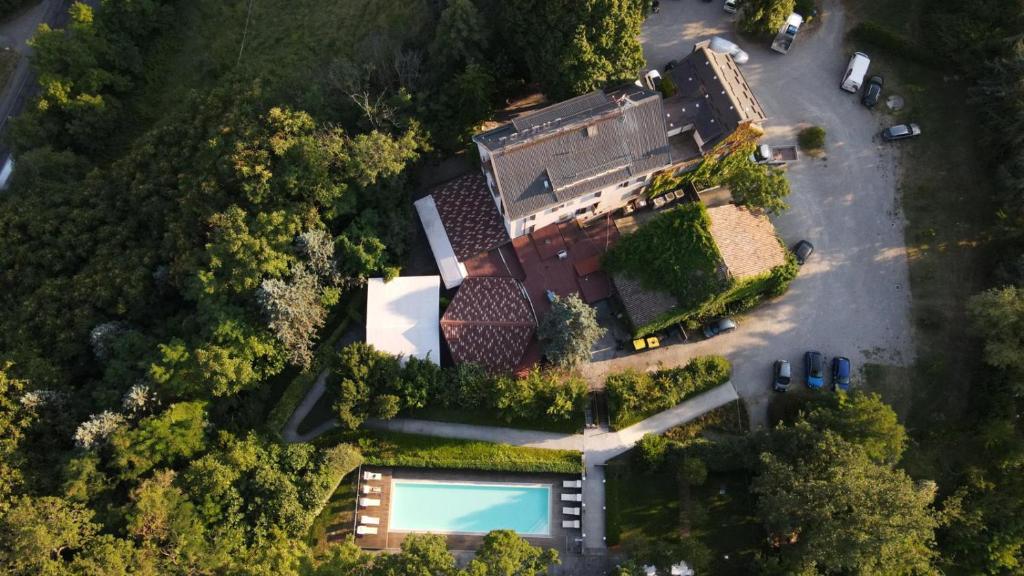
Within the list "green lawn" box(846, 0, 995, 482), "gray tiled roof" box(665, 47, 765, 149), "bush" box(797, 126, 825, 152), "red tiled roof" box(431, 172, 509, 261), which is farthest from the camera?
"bush" box(797, 126, 825, 152)

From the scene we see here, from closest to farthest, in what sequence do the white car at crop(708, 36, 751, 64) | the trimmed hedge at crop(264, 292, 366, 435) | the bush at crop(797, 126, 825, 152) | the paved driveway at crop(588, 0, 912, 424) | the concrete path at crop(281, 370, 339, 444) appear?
1. the trimmed hedge at crop(264, 292, 366, 435)
2. the paved driveway at crop(588, 0, 912, 424)
3. the concrete path at crop(281, 370, 339, 444)
4. the bush at crop(797, 126, 825, 152)
5. the white car at crop(708, 36, 751, 64)

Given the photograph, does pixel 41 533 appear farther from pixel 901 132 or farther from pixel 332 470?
pixel 901 132

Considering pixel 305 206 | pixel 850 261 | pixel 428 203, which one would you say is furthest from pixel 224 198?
pixel 850 261

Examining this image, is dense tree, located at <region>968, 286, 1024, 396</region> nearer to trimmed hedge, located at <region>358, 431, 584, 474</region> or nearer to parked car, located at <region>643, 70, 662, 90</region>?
parked car, located at <region>643, 70, 662, 90</region>

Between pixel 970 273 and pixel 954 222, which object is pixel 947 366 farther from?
pixel 954 222

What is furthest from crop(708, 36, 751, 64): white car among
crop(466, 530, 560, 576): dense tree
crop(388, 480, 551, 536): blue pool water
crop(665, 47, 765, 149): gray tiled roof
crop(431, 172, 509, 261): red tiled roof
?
crop(466, 530, 560, 576): dense tree

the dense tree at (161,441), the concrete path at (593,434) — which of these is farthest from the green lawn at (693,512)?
the dense tree at (161,441)
